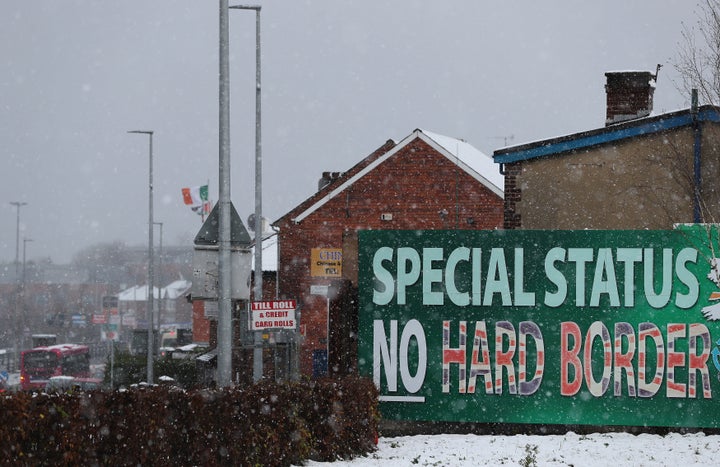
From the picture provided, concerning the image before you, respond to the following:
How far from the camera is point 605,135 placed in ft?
69.7

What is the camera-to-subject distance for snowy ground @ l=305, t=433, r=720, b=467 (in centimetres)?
1502

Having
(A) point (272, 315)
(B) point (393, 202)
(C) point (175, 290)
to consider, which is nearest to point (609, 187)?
(A) point (272, 315)

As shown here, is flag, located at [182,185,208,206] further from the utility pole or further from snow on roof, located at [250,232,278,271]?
the utility pole

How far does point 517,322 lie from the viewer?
1894 centimetres

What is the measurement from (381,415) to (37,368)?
134 ft

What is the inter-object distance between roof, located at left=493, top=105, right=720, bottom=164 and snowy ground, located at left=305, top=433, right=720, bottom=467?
619 centimetres

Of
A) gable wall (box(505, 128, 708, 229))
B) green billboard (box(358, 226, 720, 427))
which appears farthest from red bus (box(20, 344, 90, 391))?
green billboard (box(358, 226, 720, 427))

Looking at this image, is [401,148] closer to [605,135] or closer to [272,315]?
[605,135]

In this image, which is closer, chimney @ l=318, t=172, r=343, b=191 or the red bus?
chimney @ l=318, t=172, r=343, b=191

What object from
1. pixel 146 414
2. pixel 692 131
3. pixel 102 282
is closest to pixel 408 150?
pixel 692 131

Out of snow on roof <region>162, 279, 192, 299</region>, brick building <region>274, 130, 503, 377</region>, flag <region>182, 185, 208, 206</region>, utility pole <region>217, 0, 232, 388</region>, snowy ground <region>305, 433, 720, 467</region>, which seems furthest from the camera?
snow on roof <region>162, 279, 192, 299</region>

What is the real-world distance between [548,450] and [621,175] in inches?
284

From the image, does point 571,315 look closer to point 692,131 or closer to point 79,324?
point 692,131

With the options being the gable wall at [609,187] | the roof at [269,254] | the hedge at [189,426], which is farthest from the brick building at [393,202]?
the hedge at [189,426]
